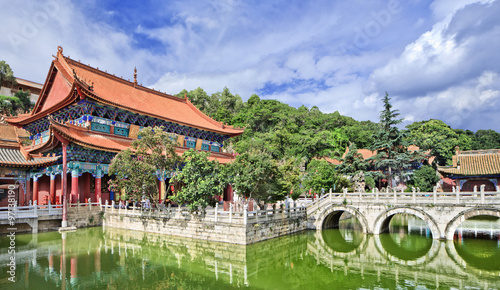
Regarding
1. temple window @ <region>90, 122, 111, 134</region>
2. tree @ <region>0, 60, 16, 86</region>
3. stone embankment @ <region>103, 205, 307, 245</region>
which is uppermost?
tree @ <region>0, 60, 16, 86</region>

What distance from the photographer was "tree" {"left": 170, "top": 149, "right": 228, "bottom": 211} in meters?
15.2

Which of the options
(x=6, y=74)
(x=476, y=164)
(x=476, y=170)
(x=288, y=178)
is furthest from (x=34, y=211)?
(x=6, y=74)

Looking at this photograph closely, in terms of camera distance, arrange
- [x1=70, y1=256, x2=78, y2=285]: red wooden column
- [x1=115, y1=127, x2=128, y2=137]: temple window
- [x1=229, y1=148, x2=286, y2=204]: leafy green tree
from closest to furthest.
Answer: [x1=70, y1=256, x2=78, y2=285]: red wooden column, [x1=229, y1=148, x2=286, y2=204]: leafy green tree, [x1=115, y1=127, x2=128, y2=137]: temple window

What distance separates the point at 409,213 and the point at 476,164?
405 inches

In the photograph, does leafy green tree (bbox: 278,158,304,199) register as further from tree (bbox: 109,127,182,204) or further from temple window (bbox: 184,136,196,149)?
temple window (bbox: 184,136,196,149)

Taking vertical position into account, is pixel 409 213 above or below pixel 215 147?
below

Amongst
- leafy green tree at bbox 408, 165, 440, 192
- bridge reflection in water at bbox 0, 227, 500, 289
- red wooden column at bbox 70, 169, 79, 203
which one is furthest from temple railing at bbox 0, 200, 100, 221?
leafy green tree at bbox 408, 165, 440, 192

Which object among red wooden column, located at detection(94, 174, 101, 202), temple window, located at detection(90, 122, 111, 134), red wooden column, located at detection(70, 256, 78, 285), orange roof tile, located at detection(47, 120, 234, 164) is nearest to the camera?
red wooden column, located at detection(70, 256, 78, 285)

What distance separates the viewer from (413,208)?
17141mm

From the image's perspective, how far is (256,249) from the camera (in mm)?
14234

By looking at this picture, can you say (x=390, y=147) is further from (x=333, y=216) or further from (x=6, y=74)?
(x=6, y=74)

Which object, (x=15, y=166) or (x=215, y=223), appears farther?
(x=15, y=166)

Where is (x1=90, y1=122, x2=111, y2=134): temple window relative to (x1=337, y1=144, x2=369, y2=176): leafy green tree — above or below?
above

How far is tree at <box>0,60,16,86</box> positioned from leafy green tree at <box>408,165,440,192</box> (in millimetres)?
49742
